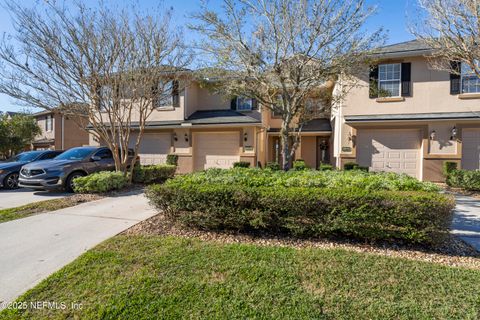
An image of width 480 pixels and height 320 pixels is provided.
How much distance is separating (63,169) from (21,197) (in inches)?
61.5

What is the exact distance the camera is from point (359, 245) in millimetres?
4227

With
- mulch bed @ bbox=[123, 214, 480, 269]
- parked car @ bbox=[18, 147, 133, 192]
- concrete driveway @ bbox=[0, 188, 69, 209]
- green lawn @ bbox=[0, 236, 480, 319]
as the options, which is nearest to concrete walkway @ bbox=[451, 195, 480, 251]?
mulch bed @ bbox=[123, 214, 480, 269]

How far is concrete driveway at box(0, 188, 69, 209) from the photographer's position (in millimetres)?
7698

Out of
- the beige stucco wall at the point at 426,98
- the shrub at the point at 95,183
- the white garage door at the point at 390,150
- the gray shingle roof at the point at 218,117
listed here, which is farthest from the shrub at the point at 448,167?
the shrub at the point at 95,183

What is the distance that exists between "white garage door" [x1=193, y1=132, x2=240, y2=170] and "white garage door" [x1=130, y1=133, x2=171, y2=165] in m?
1.97

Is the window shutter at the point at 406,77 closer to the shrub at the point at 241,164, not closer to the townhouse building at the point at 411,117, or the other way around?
the townhouse building at the point at 411,117

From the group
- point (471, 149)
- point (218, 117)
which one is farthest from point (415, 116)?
point (218, 117)

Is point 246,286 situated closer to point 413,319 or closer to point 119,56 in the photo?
point 413,319

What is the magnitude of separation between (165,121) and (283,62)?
411 inches

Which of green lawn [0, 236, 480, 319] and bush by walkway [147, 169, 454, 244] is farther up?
bush by walkway [147, 169, 454, 244]

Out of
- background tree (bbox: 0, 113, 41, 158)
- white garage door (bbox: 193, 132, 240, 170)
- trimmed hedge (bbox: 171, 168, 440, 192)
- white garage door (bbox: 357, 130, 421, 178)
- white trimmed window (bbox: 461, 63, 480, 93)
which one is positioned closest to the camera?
trimmed hedge (bbox: 171, 168, 440, 192)

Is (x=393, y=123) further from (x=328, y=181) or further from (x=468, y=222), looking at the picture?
(x=328, y=181)

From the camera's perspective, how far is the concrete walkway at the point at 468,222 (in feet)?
15.4

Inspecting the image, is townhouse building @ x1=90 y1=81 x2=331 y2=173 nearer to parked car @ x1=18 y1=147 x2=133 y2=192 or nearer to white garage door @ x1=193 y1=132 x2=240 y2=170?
white garage door @ x1=193 y1=132 x2=240 y2=170
